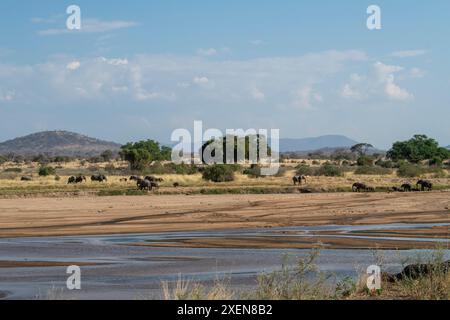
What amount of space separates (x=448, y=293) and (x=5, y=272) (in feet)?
32.4

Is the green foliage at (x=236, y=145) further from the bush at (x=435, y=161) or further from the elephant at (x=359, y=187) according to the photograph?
the elephant at (x=359, y=187)

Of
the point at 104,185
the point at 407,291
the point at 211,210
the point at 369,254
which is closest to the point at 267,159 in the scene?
the point at 104,185

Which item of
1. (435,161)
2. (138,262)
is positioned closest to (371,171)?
(435,161)

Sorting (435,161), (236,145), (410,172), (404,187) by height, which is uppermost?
(236,145)

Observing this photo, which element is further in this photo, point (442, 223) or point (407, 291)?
point (442, 223)

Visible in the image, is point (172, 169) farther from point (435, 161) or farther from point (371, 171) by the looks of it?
point (435, 161)

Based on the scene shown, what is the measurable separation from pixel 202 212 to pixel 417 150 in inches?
3231

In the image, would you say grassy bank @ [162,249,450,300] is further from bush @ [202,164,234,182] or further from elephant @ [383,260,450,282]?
bush @ [202,164,234,182]

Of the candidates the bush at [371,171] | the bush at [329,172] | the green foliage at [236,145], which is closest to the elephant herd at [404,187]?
the bush at [329,172]

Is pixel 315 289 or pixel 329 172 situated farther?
Result: pixel 329 172

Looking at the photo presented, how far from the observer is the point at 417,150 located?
113250mm
